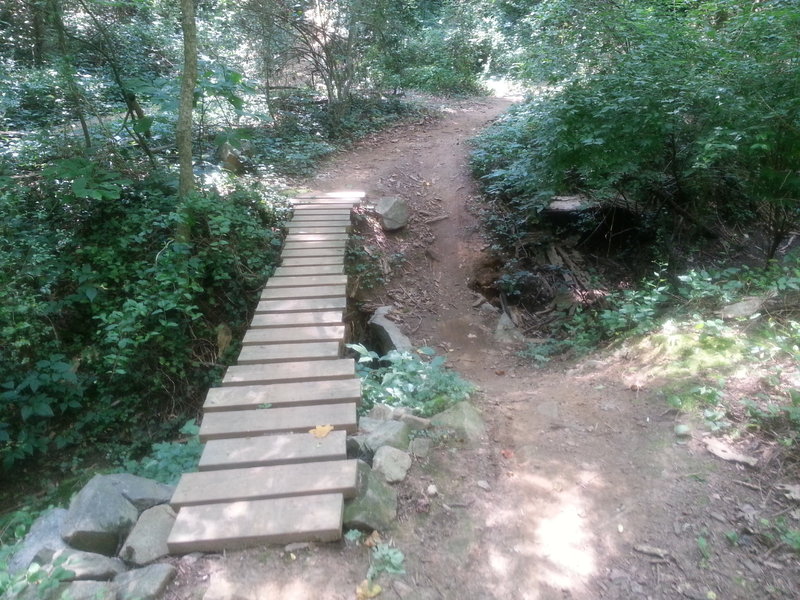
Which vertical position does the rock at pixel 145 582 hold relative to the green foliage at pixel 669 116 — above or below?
below

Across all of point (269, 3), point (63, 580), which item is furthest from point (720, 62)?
point (269, 3)

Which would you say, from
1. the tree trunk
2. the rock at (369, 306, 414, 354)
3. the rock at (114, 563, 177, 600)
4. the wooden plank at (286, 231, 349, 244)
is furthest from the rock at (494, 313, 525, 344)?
the rock at (114, 563, 177, 600)

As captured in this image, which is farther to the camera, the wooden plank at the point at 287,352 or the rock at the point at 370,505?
the wooden plank at the point at 287,352

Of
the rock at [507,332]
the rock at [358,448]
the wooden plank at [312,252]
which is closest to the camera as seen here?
the rock at [358,448]

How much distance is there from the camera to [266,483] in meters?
2.76

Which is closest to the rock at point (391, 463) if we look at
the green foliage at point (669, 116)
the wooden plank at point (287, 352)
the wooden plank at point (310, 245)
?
the wooden plank at point (287, 352)

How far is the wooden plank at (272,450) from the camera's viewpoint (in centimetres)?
297

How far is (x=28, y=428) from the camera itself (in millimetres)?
5105

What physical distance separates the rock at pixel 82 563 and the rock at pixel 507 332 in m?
5.74

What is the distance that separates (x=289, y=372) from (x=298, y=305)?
1281mm

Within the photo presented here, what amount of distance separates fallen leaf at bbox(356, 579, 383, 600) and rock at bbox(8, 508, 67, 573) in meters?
1.61

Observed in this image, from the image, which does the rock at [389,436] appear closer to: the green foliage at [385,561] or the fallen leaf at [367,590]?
the green foliage at [385,561]

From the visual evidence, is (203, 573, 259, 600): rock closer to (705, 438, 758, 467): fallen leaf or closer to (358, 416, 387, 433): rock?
(358, 416, 387, 433): rock

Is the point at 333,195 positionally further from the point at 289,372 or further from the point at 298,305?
the point at 289,372
